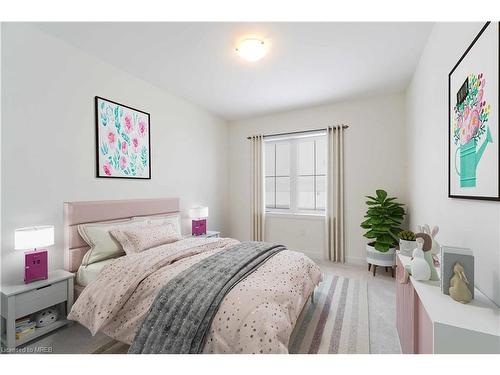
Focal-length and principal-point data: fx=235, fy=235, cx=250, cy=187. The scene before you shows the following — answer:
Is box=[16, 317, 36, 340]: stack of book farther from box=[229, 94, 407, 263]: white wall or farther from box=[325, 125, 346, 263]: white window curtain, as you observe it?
box=[325, 125, 346, 263]: white window curtain

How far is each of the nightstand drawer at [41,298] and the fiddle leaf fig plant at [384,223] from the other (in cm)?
349

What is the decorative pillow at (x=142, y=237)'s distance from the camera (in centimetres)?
245

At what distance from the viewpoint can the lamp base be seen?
1.93 metres

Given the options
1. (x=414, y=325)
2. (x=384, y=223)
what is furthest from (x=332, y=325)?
(x=384, y=223)

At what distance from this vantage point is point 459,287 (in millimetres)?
1104

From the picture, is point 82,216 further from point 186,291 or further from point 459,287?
point 459,287

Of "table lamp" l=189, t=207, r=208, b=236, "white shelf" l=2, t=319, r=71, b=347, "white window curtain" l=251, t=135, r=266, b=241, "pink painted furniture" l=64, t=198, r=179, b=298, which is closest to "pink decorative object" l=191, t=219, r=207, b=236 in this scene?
"table lamp" l=189, t=207, r=208, b=236

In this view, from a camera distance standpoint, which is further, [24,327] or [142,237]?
[142,237]

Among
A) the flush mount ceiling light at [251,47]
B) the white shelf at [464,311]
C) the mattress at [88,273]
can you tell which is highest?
the flush mount ceiling light at [251,47]

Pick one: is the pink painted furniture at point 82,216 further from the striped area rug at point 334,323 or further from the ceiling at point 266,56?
the striped area rug at point 334,323

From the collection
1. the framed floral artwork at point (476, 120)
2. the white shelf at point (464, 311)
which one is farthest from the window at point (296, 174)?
the white shelf at point (464, 311)

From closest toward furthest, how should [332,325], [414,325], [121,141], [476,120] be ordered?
[476,120] → [414,325] → [332,325] → [121,141]

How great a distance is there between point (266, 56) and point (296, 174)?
2.37m
